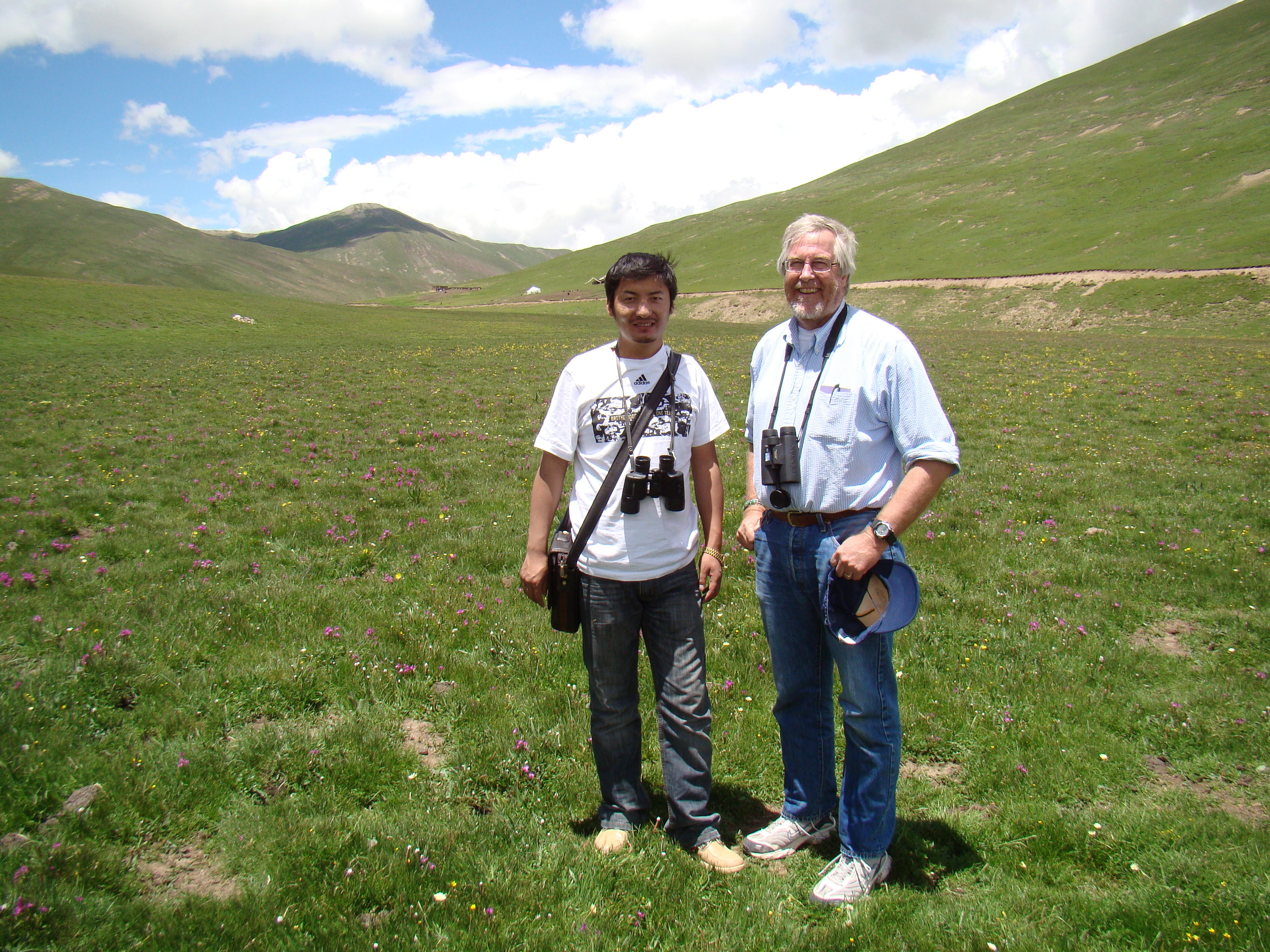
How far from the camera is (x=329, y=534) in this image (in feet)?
31.8

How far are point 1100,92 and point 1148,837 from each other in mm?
216895

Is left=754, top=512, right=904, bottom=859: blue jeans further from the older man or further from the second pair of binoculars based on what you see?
the second pair of binoculars

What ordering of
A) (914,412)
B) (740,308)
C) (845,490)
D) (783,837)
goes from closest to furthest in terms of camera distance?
(914,412), (845,490), (783,837), (740,308)

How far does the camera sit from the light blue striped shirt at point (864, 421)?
3746 mm

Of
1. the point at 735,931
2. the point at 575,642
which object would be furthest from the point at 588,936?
the point at 575,642

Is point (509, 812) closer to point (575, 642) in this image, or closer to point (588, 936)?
point (588, 936)

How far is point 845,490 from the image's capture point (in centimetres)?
387

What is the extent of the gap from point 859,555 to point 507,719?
10.6 feet

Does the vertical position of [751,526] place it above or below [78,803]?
above

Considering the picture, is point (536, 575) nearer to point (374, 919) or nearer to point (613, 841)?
point (613, 841)

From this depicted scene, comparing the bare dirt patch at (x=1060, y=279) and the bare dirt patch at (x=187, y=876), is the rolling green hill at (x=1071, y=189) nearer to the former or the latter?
the bare dirt patch at (x=1060, y=279)

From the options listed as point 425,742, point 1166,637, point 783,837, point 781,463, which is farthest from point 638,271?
point 1166,637

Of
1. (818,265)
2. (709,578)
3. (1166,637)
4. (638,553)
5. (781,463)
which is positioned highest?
(818,265)

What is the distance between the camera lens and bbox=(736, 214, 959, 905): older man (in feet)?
12.3
